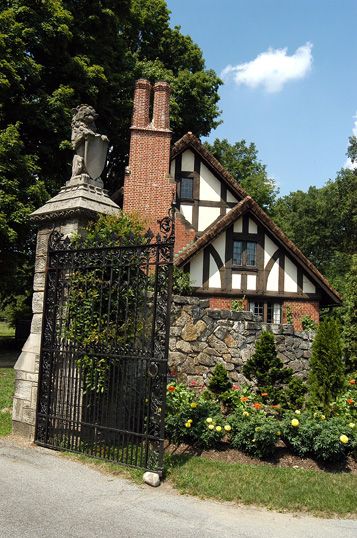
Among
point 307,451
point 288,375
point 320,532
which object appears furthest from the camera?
point 288,375

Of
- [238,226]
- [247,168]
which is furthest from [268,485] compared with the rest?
[247,168]

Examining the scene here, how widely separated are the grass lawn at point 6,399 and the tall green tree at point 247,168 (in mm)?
21849

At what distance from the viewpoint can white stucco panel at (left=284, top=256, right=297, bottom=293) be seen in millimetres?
16172

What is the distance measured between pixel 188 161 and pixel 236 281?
4788 millimetres

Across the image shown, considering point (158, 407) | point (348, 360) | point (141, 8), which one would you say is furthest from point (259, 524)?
point (141, 8)

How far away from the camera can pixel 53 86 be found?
57.7ft

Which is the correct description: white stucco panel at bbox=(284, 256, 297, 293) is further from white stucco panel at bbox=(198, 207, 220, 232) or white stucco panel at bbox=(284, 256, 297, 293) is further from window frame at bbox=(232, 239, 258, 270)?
white stucco panel at bbox=(198, 207, 220, 232)

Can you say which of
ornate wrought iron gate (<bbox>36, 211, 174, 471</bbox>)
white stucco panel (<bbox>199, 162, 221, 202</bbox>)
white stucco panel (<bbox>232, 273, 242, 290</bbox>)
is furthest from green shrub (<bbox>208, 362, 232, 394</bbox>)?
white stucco panel (<bbox>199, 162, 221, 202</bbox>)

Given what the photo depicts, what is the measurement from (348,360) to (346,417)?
748 cm

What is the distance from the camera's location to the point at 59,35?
52.4ft

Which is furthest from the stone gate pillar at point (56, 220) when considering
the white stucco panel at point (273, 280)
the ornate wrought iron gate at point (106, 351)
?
the white stucco panel at point (273, 280)

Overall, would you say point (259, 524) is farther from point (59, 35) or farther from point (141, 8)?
point (141, 8)

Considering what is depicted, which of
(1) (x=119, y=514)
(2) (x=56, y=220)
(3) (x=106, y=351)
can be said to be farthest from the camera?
(2) (x=56, y=220)

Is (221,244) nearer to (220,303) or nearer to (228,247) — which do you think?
(228,247)
